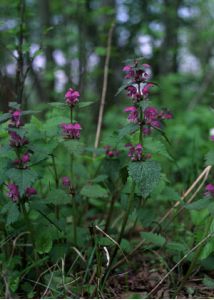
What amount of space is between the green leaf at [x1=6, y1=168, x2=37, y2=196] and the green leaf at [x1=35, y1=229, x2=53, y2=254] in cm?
46

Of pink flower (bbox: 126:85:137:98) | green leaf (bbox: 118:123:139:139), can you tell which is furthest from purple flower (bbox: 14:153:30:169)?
pink flower (bbox: 126:85:137:98)

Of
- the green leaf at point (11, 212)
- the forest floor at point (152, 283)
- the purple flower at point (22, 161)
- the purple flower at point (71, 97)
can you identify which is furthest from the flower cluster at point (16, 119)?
the forest floor at point (152, 283)

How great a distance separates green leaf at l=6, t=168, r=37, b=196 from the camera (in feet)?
5.44

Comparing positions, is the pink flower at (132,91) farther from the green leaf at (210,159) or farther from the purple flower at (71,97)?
the green leaf at (210,159)

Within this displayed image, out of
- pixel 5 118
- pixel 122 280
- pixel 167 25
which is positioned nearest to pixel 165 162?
pixel 122 280

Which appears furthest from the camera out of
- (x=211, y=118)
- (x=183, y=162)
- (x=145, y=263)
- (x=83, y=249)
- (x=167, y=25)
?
(x=167, y=25)

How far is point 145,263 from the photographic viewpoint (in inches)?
96.3

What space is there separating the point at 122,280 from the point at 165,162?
149 cm

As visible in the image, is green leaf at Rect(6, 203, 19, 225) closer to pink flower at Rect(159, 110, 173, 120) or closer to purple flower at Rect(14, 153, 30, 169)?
purple flower at Rect(14, 153, 30, 169)

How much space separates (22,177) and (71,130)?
34cm

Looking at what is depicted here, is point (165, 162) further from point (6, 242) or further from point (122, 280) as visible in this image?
point (6, 242)

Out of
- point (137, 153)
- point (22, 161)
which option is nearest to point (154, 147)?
point (137, 153)

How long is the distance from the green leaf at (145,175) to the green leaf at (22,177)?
1.29 feet

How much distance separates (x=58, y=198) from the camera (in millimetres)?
2014
